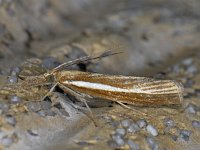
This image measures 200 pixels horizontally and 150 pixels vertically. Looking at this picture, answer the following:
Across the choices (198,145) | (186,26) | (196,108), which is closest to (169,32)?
(186,26)

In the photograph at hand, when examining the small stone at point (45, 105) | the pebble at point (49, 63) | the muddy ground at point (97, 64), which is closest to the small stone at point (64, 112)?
the muddy ground at point (97, 64)

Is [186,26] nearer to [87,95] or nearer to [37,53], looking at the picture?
[37,53]

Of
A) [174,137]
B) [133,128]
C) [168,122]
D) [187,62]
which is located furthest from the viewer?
[187,62]

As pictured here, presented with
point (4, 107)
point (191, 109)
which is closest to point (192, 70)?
point (191, 109)

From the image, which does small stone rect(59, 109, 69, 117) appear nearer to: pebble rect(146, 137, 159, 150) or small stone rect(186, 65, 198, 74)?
pebble rect(146, 137, 159, 150)

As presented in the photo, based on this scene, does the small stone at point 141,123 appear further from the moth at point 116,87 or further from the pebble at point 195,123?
the pebble at point 195,123

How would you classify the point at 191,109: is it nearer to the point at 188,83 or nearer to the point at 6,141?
the point at 188,83
